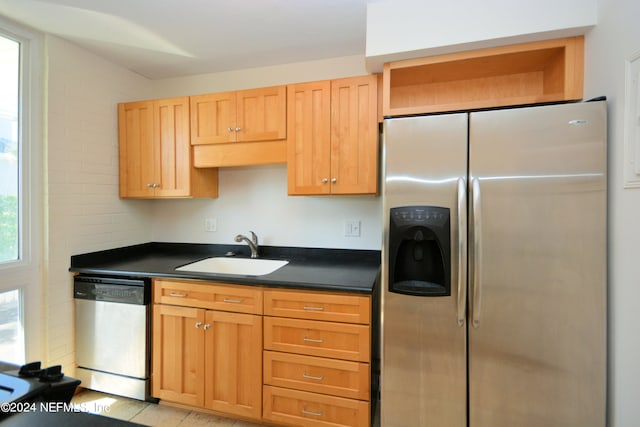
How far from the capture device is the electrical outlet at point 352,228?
7.28 feet

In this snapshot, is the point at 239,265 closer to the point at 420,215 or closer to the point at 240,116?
the point at 240,116

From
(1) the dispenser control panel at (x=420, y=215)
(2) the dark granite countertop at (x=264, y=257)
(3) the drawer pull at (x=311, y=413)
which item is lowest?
(3) the drawer pull at (x=311, y=413)

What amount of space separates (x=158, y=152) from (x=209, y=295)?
1240 millimetres

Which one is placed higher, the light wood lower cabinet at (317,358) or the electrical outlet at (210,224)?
the electrical outlet at (210,224)

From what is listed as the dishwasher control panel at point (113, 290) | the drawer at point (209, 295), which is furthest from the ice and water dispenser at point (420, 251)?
the dishwasher control panel at point (113, 290)

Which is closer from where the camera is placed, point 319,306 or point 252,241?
point 319,306

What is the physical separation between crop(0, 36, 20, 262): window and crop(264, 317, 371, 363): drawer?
1.67 m

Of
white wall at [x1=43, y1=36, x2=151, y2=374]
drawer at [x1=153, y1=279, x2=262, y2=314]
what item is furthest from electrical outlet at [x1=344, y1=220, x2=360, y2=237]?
white wall at [x1=43, y1=36, x2=151, y2=374]

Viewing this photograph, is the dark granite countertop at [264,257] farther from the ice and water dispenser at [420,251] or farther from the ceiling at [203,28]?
the ceiling at [203,28]

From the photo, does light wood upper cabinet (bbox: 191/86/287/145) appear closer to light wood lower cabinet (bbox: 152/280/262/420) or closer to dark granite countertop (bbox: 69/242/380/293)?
dark granite countertop (bbox: 69/242/380/293)

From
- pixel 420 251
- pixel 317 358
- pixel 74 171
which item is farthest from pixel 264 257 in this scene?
pixel 74 171

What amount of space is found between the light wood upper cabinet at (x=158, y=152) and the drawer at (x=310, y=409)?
1.53m

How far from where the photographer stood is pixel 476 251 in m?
1.33

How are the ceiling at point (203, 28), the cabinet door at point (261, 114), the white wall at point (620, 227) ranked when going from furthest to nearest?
the cabinet door at point (261, 114), the ceiling at point (203, 28), the white wall at point (620, 227)
